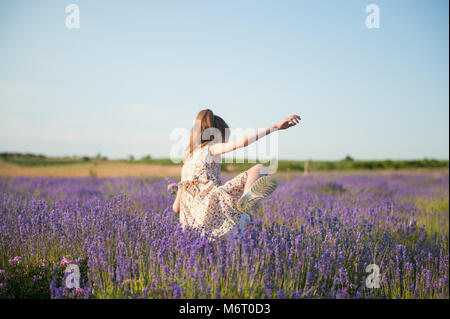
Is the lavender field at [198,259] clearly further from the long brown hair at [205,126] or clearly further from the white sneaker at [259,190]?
the long brown hair at [205,126]

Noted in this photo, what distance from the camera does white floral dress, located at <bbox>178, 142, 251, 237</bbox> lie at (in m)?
2.84

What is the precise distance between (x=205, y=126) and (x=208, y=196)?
0.56m

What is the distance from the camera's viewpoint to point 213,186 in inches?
118

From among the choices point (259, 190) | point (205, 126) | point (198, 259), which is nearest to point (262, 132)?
point (259, 190)

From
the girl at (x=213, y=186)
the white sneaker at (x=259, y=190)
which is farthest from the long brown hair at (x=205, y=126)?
the white sneaker at (x=259, y=190)

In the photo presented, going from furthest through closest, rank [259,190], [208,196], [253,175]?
[208,196] → [253,175] → [259,190]

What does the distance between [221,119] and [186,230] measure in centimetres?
94

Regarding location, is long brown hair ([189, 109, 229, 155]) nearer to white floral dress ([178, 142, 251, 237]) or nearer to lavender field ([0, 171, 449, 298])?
white floral dress ([178, 142, 251, 237])

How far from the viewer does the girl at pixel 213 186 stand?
2.63 metres

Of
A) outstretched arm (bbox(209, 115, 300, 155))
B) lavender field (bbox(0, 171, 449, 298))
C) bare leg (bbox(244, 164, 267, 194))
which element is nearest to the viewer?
lavender field (bbox(0, 171, 449, 298))

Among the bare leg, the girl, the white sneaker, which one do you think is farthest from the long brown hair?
the white sneaker

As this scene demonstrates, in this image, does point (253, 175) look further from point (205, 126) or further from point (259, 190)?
point (205, 126)

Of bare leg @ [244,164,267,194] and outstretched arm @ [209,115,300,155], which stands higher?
outstretched arm @ [209,115,300,155]

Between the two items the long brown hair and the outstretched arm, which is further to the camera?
the long brown hair
